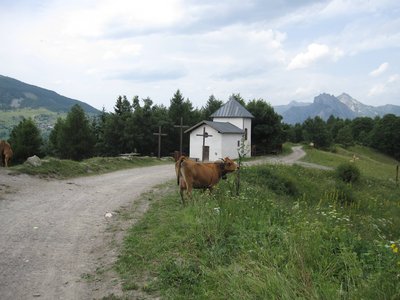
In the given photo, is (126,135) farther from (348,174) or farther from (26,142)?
(348,174)

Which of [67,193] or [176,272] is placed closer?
[176,272]

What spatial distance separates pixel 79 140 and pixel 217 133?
86.5ft

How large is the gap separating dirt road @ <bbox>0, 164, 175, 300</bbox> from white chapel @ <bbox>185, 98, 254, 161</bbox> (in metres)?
30.7

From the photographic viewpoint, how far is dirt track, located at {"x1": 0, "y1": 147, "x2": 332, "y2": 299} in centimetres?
594

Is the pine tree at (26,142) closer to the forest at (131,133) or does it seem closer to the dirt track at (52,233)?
the forest at (131,133)

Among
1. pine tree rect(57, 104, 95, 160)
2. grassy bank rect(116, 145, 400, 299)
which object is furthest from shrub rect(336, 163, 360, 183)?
pine tree rect(57, 104, 95, 160)

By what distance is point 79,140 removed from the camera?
206ft

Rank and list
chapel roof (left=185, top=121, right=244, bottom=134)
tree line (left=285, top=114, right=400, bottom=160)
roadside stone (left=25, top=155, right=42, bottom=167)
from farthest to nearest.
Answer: tree line (left=285, top=114, right=400, bottom=160)
chapel roof (left=185, top=121, right=244, bottom=134)
roadside stone (left=25, top=155, right=42, bottom=167)

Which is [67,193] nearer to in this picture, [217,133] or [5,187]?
[5,187]

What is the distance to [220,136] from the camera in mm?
47812

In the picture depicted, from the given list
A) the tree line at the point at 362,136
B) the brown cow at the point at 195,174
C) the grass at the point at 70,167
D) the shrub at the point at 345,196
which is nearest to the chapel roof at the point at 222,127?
the grass at the point at 70,167

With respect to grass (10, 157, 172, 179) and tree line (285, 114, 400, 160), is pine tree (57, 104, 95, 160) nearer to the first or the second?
grass (10, 157, 172, 179)

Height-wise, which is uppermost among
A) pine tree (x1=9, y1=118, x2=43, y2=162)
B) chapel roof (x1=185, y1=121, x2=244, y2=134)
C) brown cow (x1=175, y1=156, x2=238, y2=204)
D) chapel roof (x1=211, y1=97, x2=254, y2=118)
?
chapel roof (x1=211, y1=97, x2=254, y2=118)

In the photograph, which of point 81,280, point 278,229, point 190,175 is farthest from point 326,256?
point 190,175
